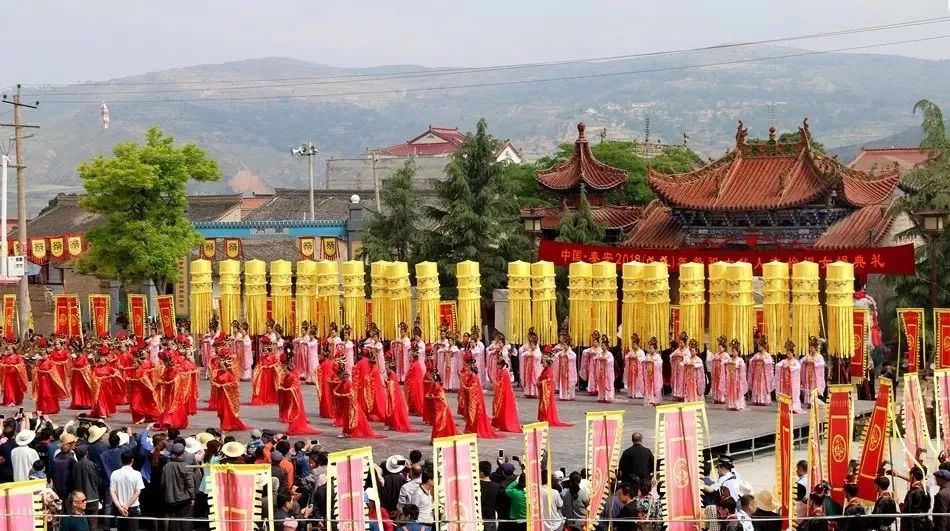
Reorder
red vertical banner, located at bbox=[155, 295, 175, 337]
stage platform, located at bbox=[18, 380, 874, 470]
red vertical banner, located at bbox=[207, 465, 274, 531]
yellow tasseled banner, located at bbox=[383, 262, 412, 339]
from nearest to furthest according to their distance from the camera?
red vertical banner, located at bbox=[207, 465, 274, 531]
stage platform, located at bbox=[18, 380, 874, 470]
yellow tasseled banner, located at bbox=[383, 262, 412, 339]
red vertical banner, located at bbox=[155, 295, 175, 337]

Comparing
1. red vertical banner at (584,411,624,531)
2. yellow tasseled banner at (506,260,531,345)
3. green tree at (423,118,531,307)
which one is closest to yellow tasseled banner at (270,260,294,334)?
yellow tasseled banner at (506,260,531,345)

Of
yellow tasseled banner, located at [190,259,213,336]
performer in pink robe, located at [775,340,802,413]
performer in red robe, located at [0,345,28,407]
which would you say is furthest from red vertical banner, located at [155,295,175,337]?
performer in pink robe, located at [775,340,802,413]

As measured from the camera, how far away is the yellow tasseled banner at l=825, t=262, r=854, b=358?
2092 cm

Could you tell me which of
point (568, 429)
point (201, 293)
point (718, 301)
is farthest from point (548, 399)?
point (201, 293)

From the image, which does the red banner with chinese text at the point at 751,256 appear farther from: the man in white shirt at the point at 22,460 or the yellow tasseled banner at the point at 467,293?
the man in white shirt at the point at 22,460

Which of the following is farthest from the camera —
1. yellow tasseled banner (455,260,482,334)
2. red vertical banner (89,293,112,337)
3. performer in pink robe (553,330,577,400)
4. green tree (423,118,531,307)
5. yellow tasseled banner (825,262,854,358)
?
green tree (423,118,531,307)

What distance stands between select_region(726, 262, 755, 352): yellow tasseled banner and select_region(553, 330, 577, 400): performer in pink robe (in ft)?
8.26

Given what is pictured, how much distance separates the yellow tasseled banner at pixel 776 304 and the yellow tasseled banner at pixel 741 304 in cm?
28

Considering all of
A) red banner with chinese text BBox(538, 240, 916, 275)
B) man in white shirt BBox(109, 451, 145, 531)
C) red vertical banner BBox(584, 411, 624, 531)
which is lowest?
man in white shirt BBox(109, 451, 145, 531)

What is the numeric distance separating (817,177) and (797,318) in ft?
19.8

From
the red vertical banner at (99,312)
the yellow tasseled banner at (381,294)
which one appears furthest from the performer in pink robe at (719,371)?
the red vertical banner at (99,312)

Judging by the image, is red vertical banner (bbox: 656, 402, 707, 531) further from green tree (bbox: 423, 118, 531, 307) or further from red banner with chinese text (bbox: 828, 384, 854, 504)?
green tree (bbox: 423, 118, 531, 307)

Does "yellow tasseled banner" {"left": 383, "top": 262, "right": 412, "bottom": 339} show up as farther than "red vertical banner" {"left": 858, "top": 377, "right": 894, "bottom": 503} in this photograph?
Yes

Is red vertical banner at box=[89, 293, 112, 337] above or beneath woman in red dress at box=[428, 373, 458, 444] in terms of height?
above
